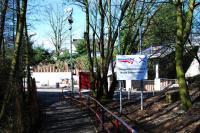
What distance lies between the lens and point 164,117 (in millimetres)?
16984

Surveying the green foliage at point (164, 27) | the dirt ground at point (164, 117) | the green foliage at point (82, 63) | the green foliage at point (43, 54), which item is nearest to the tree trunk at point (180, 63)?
the dirt ground at point (164, 117)

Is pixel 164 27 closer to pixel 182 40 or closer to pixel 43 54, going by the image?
pixel 182 40

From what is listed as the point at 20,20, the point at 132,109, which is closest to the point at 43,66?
the point at 132,109

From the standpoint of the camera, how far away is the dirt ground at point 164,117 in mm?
14266

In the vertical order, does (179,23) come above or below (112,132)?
above

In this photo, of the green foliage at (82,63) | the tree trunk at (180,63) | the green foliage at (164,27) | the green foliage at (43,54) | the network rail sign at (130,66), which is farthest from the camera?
the green foliage at (43,54)

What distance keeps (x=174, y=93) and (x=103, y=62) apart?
854 cm

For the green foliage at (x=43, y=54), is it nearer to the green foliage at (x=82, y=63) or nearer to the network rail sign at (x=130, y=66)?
the green foliage at (x=82, y=63)

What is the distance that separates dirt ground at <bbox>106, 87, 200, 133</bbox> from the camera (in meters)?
14.3

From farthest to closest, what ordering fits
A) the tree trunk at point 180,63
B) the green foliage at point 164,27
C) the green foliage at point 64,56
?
the green foliage at point 64,56 → the green foliage at point 164,27 → the tree trunk at point 180,63

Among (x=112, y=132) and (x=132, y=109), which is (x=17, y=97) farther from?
(x=132, y=109)

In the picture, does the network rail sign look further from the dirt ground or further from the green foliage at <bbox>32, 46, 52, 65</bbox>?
the green foliage at <bbox>32, 46, 52, 65</bbox>

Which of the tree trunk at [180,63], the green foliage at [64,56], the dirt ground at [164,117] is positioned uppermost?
the green foliage at [64,56]

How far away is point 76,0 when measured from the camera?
28047 mm
